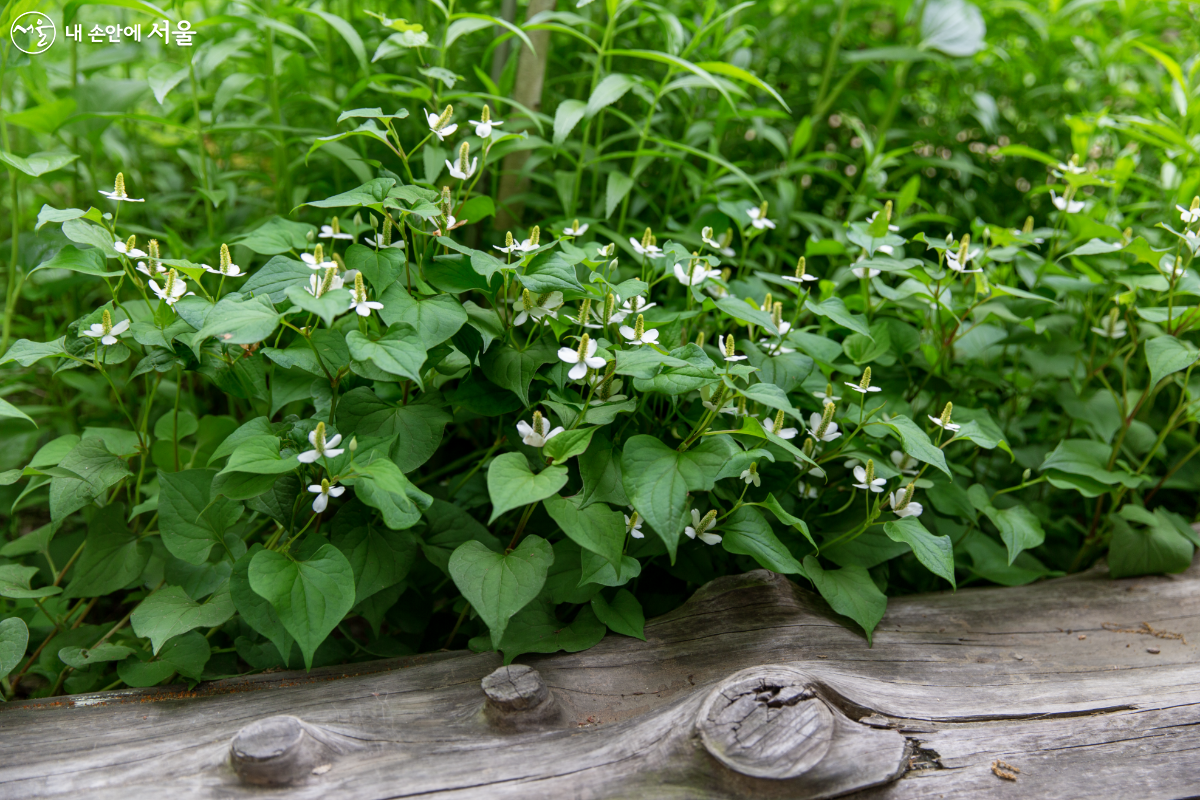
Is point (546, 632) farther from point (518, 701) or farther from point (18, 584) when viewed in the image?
point (18, 584)

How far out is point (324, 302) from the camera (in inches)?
34.2

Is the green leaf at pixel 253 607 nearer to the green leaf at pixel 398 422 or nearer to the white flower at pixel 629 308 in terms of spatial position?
the green leaf at pixel 398 422

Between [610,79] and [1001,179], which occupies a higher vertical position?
[610,79]

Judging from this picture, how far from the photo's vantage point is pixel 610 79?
1.40 meters

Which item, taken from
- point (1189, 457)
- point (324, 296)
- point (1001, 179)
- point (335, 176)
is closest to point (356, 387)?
point (324, 296)

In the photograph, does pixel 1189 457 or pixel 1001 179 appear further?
pixel 1001 179

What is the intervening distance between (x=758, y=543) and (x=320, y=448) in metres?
0.60

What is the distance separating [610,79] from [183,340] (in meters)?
0.87

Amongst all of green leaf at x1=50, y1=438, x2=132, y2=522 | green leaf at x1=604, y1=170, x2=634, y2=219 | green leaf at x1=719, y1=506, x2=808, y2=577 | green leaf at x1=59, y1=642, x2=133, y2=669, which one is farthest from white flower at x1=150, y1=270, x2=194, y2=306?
green leaf at x1=719, y1=506, x2=808, y2=577

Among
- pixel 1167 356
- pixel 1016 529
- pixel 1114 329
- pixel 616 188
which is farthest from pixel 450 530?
pixel 1114 329

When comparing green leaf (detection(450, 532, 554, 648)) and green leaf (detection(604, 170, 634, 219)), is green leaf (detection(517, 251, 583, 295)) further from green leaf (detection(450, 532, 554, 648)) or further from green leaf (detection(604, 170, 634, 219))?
green leaf (detection(604, 170, 634, 219))

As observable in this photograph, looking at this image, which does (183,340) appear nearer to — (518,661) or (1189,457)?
(518,661)

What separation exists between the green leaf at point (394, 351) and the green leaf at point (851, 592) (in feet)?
2.14

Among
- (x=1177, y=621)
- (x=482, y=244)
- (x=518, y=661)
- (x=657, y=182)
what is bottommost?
(x=1177, y=621)
